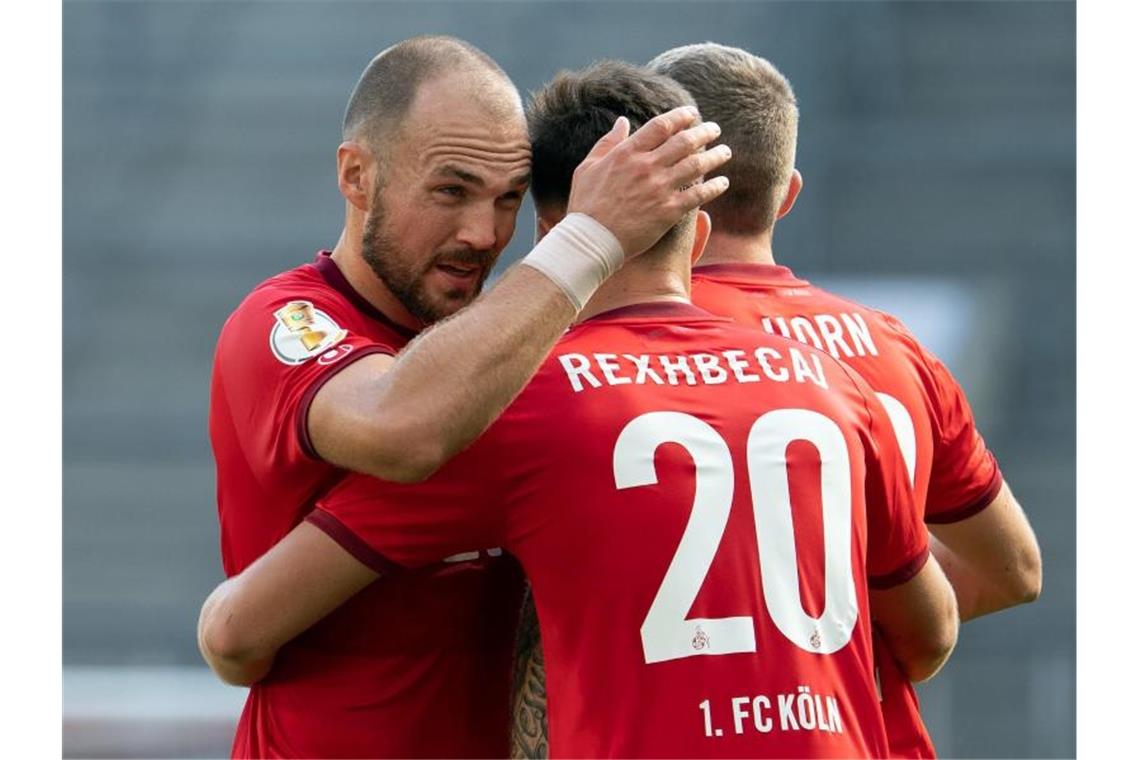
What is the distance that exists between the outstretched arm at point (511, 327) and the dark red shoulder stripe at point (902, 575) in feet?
2.45

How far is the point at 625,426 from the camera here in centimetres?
233

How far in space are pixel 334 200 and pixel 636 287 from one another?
36.0 feet

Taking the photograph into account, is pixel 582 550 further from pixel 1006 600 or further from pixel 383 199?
pixel 1006 600

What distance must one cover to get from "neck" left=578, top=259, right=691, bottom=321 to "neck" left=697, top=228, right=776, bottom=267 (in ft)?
2.50

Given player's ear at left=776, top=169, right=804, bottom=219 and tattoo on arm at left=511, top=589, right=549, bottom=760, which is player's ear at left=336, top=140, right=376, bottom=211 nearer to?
tattoo on arm at left=511, top=589, right=549, bottom=760

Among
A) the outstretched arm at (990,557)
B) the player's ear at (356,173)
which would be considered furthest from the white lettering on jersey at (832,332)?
the player's ear at (356,173)

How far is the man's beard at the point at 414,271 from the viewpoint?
288 centimetres

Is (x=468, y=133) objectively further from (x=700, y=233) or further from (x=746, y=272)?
(x=746, y=272)

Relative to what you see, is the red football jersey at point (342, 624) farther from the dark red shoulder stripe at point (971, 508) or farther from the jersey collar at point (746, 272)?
the dark red shoulder stripe at point (971, 508)

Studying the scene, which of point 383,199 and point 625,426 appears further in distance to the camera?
point 383,199

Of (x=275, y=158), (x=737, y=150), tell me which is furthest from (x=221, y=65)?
(x=737, y=150)

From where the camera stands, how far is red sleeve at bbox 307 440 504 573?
2.35 m

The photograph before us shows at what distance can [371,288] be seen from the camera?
294 centimetres

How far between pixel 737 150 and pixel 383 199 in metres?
0.79
